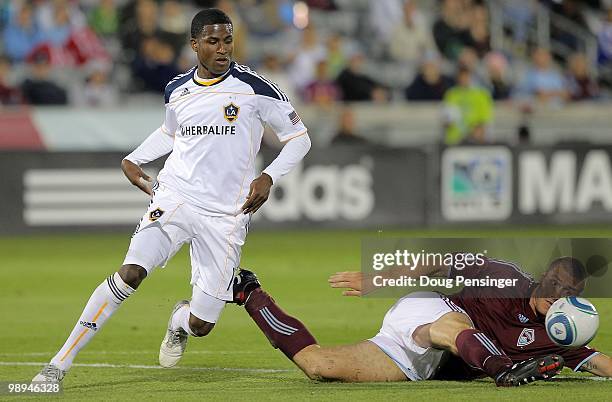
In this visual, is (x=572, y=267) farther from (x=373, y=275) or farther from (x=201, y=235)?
(x=201, y=235)

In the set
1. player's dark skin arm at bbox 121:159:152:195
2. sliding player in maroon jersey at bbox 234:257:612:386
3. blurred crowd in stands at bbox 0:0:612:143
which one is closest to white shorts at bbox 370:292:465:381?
sliding player in maroon jersey at bbox 234:257:612:386

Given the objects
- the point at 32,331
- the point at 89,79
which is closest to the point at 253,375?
the point at 32,331

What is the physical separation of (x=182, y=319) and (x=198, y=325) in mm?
197

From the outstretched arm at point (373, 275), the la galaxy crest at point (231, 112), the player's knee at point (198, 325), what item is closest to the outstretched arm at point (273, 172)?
the la galaxy crest at point (231, 112)

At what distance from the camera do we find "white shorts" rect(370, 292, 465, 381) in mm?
7945

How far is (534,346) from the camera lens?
782 centimetres

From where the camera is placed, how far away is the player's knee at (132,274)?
7.79m

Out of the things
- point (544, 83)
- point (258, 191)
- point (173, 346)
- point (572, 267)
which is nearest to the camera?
point (572, 267)

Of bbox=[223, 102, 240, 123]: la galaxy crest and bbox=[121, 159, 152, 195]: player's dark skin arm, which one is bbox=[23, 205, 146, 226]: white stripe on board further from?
bbox=[223, 102, 240, 123]: la galaxy crest

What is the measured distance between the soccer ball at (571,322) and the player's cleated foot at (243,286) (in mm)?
1864

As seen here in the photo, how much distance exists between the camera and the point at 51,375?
7.61 metres

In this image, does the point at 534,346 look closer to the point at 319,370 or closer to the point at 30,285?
the point at 319,370

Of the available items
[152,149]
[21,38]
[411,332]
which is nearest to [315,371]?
[411,332]

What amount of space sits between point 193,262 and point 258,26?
1437 cm
